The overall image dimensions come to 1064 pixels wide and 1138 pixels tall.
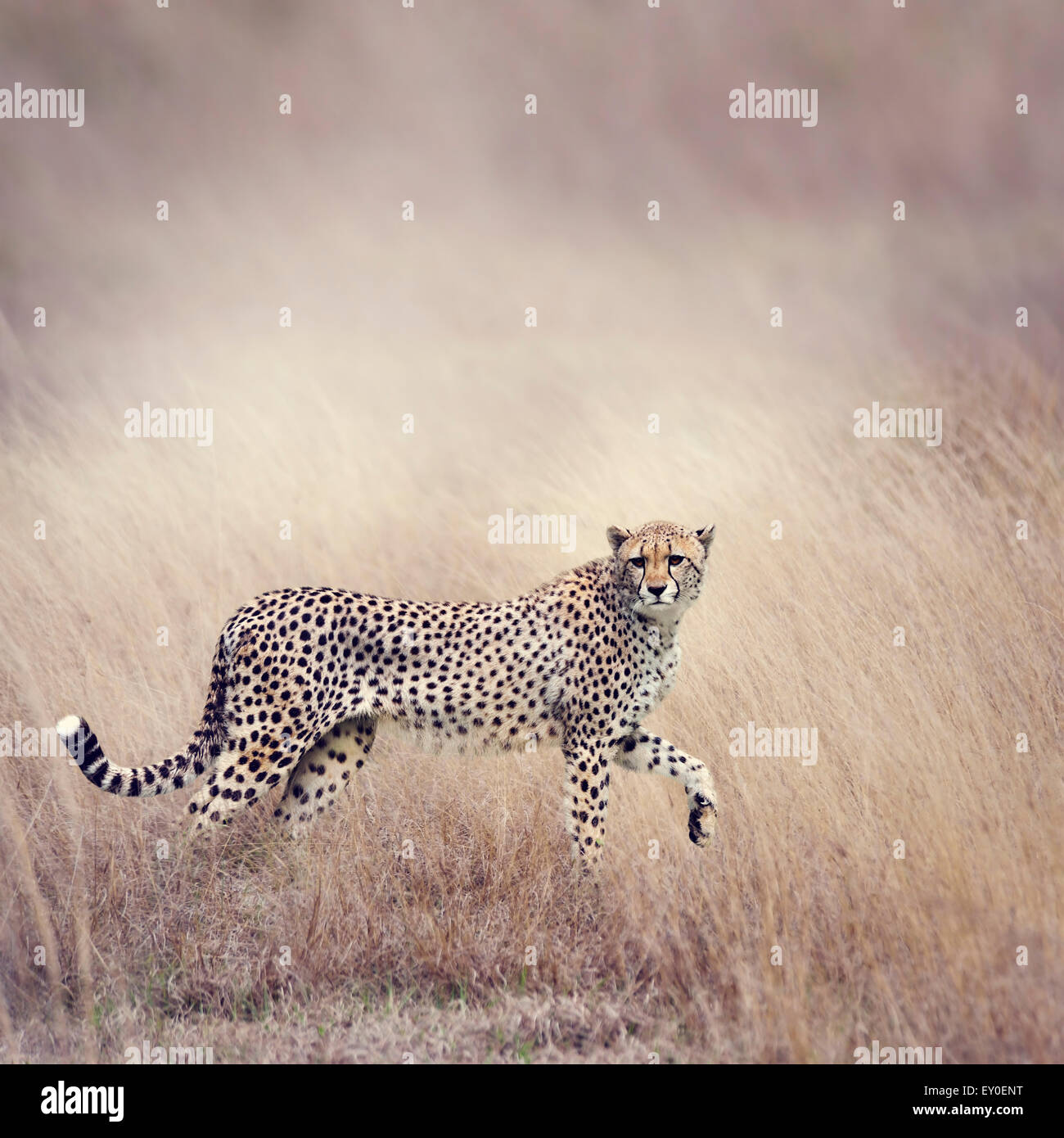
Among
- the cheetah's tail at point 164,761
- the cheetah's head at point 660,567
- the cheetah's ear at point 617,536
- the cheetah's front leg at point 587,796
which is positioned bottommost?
the cheetah's front leg at point 587,796

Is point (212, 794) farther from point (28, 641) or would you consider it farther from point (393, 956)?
point (28, 641)

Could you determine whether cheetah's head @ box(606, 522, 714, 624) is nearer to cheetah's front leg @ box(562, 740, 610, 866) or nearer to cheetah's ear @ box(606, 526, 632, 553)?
cheetah's ear @ box(606, 526, 632, 553)

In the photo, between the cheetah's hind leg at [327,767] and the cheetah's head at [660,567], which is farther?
the cheetah's hind leg at [327,767]

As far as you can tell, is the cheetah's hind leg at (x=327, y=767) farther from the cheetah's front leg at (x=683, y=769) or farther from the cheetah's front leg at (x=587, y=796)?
the cheetah's front leg at (x=683, y=769)

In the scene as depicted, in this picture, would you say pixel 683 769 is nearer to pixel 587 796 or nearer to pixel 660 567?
pixel 587 796

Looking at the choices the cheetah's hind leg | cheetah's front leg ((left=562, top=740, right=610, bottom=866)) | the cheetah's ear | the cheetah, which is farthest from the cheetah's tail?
the cheetah's ear

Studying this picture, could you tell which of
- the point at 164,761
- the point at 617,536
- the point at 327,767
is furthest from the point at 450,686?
the point at 164,761

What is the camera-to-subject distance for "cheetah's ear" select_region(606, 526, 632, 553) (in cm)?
451

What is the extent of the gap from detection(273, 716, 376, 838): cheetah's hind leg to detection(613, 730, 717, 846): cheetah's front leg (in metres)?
1.03

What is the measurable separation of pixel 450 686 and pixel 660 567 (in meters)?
0.91

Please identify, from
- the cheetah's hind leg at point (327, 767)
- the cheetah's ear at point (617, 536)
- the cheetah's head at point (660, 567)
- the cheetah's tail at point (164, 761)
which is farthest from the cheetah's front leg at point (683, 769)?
the cheetah's tail at point (164, 761)

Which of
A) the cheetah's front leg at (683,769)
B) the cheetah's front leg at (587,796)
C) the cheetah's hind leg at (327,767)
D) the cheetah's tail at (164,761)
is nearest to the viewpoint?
the cheetah's tail at (164,761)

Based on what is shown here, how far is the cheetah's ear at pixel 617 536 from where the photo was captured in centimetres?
451
